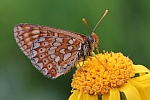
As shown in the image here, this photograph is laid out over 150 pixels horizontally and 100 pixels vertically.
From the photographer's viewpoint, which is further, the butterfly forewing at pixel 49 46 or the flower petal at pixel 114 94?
the butterfly forewing at pixel 49 46

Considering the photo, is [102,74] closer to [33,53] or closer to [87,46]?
[87,46]

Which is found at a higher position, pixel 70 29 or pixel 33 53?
pixel 70 29

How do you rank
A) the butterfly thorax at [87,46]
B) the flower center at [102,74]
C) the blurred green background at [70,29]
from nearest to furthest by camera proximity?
the flower center at [102,74] → the butterfly thorax at [87,46] → the blurred green background at [70,29]

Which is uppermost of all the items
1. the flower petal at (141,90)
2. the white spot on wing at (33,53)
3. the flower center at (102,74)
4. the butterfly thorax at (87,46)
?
the white spot on wing at (33,53)

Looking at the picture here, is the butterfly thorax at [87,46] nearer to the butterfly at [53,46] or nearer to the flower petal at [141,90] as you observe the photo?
the butterfly at [53,46]

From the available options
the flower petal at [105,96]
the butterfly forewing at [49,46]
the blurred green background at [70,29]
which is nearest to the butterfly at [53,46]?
the butterfly forewing at [49,46]

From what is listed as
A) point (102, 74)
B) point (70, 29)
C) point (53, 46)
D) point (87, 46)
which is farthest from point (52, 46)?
point (70, 29)

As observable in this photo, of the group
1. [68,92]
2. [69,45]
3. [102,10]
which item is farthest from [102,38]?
[69,45]

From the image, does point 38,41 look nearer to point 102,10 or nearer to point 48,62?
point 48,62

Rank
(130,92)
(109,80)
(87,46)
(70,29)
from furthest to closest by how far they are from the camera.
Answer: (70,29) < (87,46) < (109,80) < (130,92)
